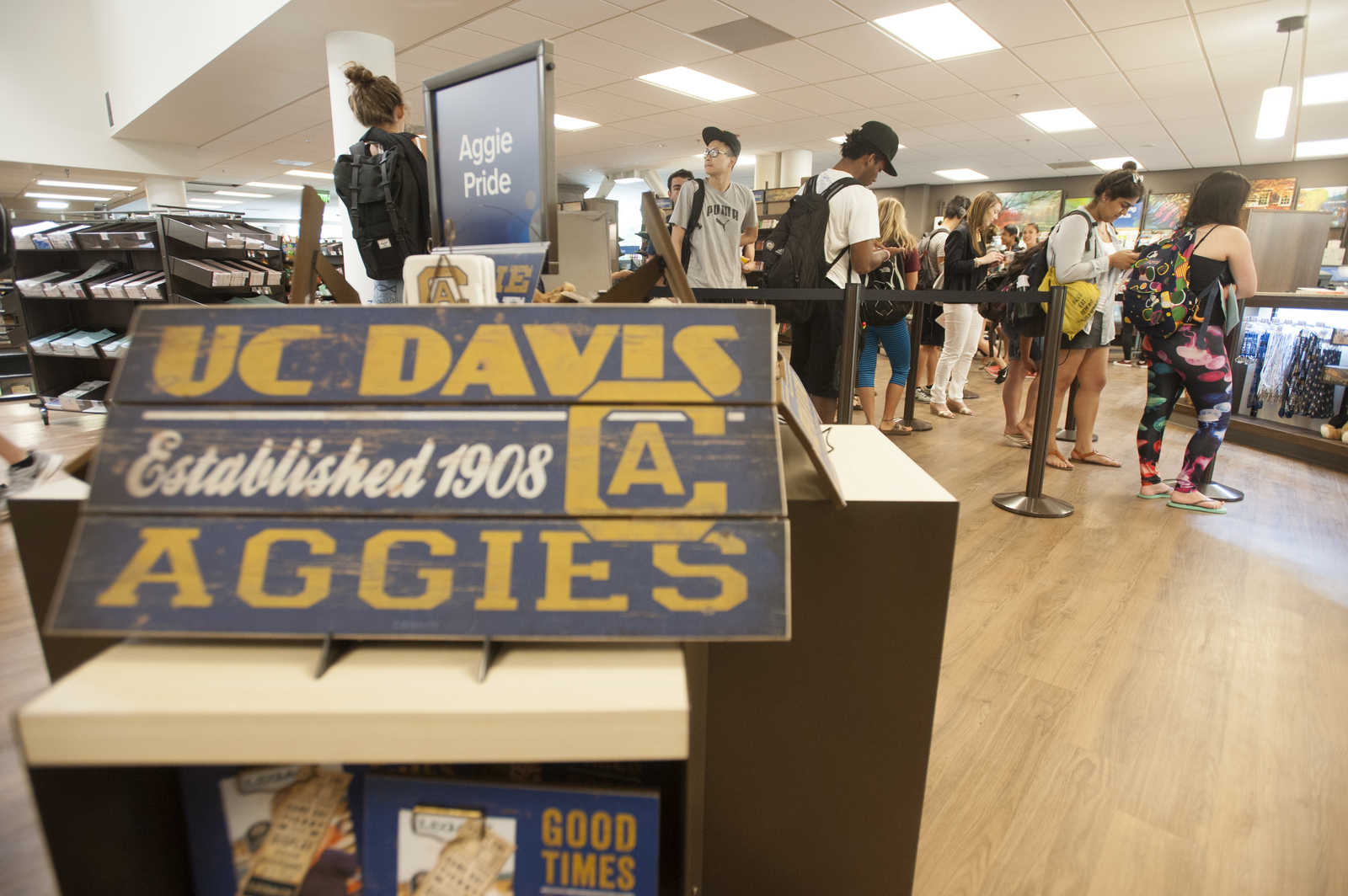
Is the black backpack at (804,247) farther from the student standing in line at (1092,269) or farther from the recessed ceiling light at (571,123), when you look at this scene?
the recessed ceiling light at (571,123)

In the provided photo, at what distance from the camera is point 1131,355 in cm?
841

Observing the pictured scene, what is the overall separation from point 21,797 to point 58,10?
9.86 meters

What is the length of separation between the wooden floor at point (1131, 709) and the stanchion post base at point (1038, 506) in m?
0.07

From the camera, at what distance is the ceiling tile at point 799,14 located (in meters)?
4.19

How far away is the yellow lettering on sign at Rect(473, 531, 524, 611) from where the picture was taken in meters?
0.51

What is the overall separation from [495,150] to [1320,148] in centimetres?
1162

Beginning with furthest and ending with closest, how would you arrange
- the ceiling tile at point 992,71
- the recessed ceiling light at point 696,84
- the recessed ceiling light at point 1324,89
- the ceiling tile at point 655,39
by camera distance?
the recessed ceiling light at point 696,84
the recessed ceiling light at point 1324,89
the ceiling tile at point 992,71
the ceiling tile at point 655,39

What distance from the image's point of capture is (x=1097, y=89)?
596cm

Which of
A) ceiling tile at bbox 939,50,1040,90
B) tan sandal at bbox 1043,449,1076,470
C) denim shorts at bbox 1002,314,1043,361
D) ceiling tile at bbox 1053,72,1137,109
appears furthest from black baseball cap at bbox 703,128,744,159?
ceiling tile at bbox 1053,72,1137,109

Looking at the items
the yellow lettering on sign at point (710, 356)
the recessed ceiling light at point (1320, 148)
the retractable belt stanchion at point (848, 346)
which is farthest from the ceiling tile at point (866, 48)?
the recessed ceiling light at point (1320, 148)

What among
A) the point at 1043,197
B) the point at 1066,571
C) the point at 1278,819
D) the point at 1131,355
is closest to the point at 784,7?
the point at 1066,571

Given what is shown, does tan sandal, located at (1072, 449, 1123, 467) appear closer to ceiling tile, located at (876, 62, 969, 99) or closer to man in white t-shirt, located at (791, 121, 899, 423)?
man in white t-shirt, located at (791, 121, 899, 423)

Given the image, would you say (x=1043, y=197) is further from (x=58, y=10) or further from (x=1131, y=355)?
(x=58, y=10)

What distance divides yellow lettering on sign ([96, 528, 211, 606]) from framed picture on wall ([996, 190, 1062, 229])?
12498mm
